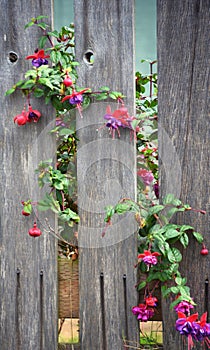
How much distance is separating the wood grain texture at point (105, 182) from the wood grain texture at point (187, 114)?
0.41 feet

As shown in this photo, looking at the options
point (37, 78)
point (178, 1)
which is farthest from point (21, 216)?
point (178, 1)

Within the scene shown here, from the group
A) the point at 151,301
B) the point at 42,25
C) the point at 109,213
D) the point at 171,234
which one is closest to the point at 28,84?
the point at 42,25

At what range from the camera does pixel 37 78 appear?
2.04 m

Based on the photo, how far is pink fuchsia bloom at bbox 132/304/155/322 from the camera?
197cm

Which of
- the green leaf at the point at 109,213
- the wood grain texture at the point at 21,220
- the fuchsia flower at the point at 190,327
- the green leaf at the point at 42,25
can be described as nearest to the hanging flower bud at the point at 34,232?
the wood grain texture at the point at 21,220

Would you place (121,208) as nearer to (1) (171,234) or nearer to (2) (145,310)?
(1) (171,234)

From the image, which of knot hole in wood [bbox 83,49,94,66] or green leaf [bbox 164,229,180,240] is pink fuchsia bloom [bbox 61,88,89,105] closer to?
knot hole in wood [bbox 83,49,94,66]

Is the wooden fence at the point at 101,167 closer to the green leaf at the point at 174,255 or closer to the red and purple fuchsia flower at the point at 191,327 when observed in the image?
the green leaf at the point at 174,255

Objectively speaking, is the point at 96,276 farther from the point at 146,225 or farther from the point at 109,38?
the point at 109,38

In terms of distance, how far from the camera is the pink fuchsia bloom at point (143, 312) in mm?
1966

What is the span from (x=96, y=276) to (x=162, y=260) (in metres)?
A: 0.28

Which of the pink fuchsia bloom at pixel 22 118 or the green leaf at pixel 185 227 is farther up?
the pink fuchsia bloom at pixel 22 118

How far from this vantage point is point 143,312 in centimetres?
197

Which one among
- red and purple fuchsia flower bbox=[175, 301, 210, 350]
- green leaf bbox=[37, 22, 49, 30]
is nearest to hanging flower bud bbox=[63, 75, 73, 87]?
green leaf bbox=[37, 22, 49, 30]
